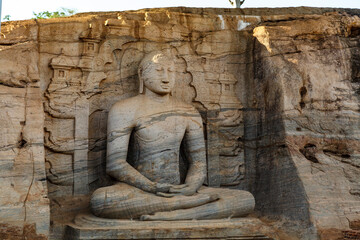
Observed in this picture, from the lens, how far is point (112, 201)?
7.40 metres

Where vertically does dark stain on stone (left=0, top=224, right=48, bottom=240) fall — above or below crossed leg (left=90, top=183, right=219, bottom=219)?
below

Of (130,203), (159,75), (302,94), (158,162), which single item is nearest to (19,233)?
(130,203)

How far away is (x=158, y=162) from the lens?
8.14 meters

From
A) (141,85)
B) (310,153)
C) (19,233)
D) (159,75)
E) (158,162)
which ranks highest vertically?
(159,75)

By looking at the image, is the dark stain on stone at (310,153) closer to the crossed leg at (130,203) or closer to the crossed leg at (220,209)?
the crossed leg at (220,209)

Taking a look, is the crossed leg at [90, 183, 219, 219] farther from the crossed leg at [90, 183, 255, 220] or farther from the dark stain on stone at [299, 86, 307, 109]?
the dark stain on stone at [299, 86, 307, 109]

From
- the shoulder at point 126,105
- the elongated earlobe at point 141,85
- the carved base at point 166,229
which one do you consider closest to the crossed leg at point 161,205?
the carved base at point 166,229

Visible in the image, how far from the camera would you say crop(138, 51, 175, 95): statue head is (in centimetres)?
835

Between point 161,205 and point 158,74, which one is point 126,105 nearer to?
point 158,74

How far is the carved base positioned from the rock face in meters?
0.48

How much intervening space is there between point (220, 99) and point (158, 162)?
4.77ft

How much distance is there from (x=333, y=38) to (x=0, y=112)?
14.4 feet

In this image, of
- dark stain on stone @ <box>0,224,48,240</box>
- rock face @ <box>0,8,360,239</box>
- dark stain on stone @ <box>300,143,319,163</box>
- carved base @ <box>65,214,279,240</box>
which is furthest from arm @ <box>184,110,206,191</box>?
dark stain on stone @ <box>0,224,48,240</box>

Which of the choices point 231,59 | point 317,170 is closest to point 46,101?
point 231,59
